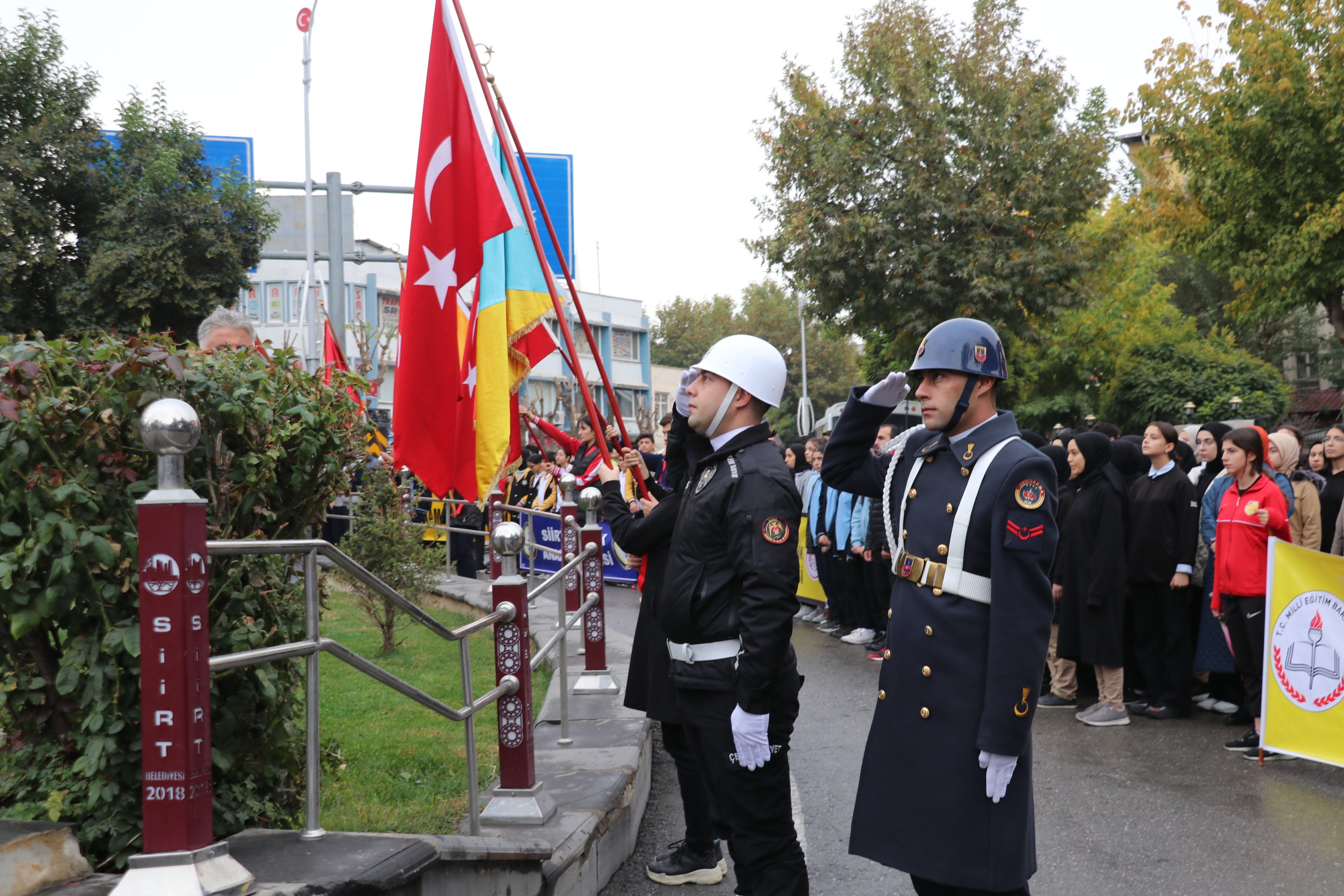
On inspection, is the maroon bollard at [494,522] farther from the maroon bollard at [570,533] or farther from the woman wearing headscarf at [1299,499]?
the woman wearing headscarf at [1299,499]

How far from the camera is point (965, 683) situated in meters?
3.28

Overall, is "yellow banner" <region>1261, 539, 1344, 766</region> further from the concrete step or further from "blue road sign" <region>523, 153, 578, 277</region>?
"blue road sign" <region>523, 153, 578, 277</region>

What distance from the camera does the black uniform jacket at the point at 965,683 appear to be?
10.4ft

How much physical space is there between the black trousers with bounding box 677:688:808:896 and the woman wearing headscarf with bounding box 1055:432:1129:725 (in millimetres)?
4757

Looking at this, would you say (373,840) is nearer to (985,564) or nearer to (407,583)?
(985,564)

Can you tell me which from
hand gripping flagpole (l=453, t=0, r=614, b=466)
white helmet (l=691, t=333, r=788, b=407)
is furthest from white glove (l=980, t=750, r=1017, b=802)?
hand gripping flagpole (l=453, t=0, r=614, b=466)

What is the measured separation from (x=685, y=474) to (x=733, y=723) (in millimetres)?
1250

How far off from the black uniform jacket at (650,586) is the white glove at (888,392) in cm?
106

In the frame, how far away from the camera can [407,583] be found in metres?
10.5

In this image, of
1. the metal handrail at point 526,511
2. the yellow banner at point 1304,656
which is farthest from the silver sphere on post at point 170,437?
the yellow banner at point 1304,656

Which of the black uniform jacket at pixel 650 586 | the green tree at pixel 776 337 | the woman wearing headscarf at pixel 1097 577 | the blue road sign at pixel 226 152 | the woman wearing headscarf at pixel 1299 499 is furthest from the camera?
the green tree at pixel 776 337

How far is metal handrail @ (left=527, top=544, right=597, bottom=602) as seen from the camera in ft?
16.3

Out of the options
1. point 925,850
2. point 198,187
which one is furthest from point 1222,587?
point 198,187

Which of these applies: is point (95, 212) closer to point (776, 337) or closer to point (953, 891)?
point (953, 891)
